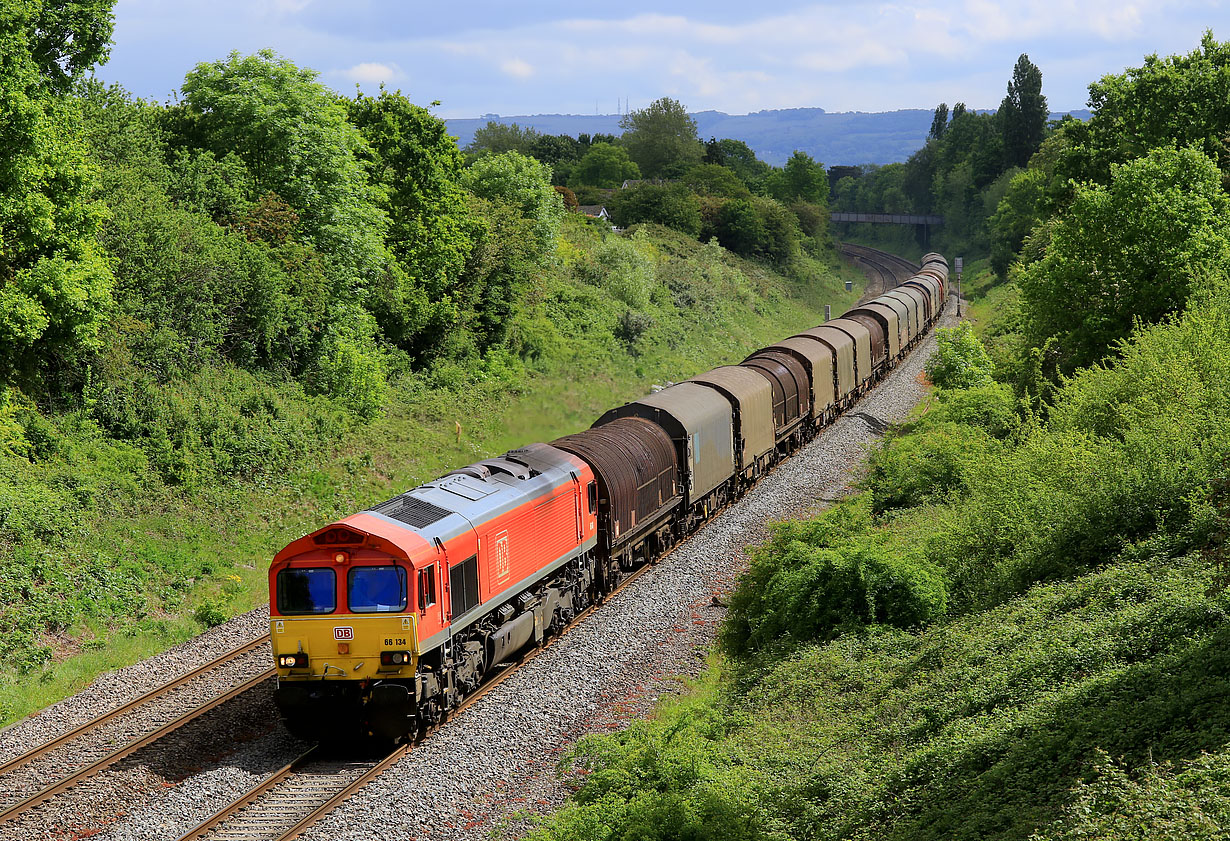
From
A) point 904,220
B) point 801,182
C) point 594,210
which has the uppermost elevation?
point 801,182

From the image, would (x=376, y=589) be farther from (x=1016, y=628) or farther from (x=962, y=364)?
(x=962, y=364)

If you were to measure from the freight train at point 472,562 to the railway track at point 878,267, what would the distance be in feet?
231

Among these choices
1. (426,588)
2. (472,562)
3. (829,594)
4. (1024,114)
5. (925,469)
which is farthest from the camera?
(1024,114)

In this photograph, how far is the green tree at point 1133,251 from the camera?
104 ft

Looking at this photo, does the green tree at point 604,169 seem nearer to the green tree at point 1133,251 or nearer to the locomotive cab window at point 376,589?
the green tree at point 1133,251

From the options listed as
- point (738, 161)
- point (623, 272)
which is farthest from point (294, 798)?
point (738, 161)

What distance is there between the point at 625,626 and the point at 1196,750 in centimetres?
1320

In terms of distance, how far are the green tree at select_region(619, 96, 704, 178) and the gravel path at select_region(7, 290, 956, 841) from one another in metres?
100

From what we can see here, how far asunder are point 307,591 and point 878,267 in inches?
4499

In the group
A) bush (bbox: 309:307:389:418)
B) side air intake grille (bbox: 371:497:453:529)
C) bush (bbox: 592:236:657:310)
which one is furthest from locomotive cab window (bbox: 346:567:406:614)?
bush (bbox: 592:236:657:310)

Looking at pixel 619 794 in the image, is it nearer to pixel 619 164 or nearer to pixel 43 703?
pixel 43 703

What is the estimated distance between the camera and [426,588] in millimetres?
16062

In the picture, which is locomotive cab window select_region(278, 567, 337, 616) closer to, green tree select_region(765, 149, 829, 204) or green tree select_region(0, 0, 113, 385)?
green tree select_region(0, 0, 113, 385)

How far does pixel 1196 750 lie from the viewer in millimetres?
9938
